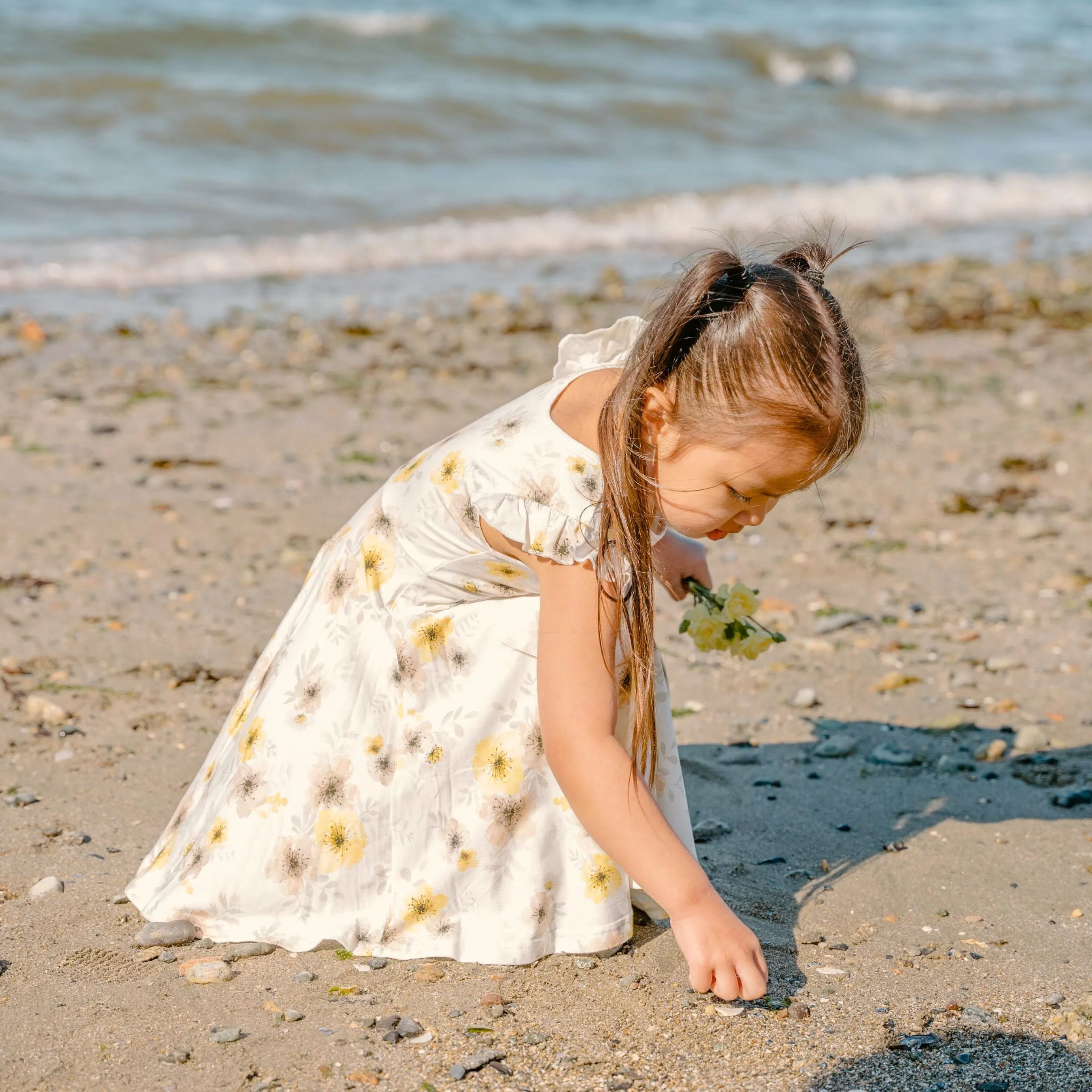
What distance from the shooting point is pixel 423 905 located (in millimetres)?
2498

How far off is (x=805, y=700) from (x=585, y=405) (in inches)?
68.1

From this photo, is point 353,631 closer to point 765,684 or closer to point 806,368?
point 806,368

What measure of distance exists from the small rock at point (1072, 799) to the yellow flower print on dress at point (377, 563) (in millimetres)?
1812

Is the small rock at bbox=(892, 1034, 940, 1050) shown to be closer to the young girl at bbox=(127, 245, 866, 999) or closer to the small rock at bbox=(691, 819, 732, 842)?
the young girl at bbox=(127, 245, 866, 999)

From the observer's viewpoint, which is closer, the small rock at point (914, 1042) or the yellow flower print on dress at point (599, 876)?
the small rock at point (914, 1042)

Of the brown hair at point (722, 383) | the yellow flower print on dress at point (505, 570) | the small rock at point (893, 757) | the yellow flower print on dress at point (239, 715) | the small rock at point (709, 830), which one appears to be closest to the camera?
the brown hair at point (722, 383)

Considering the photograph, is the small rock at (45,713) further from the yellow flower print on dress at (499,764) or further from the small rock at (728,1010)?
the small rock at (728,1010)

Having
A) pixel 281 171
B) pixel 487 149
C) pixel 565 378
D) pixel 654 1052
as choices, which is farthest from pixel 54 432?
pixel 487 149

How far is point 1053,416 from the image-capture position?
6512 millimetres

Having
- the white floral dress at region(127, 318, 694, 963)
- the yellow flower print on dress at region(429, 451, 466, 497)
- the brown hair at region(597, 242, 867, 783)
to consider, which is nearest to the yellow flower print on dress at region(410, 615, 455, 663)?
the white floral dress at region(127, 318, 694, 963)

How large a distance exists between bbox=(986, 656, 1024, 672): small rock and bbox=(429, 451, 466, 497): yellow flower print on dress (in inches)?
87.9

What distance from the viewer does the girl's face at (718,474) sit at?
2244 millimetres

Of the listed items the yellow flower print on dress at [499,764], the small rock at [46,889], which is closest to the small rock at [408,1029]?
the yellow flower print on dress at [499,764]

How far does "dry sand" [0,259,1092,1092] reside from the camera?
231 cm
